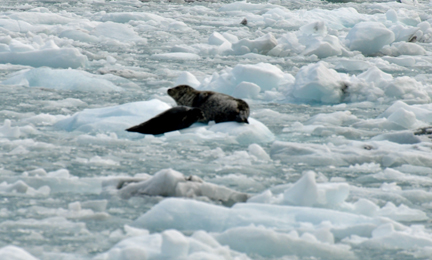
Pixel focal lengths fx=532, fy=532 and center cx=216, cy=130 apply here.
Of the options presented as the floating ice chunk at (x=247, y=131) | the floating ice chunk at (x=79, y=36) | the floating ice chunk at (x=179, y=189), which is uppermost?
the floating ice chunk at (x=179, y=189)

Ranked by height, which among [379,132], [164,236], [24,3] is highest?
[164,236]

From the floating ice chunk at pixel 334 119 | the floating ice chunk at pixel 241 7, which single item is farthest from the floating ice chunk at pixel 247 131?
the floating ice chunk at pixel 241 7

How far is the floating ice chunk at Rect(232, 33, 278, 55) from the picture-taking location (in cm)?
848

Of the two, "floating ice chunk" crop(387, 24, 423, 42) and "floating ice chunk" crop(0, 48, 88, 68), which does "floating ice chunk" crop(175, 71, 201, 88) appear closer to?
"floating ice chunk" crop(0, 48, 88, 68)

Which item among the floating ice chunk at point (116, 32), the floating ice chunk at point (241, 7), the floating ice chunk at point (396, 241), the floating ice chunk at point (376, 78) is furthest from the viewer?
the floating ice chunk at point (241, 7)

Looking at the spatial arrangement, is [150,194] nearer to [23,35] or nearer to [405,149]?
[405,149]

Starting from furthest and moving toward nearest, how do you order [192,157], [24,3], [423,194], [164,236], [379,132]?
[24,3]
[379,132]
[192,157]
[423,194]
[164,236]

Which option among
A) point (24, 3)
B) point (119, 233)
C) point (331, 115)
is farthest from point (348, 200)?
point (24, 3)

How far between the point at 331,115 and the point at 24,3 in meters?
11.9

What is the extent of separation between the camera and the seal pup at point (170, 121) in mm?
4168

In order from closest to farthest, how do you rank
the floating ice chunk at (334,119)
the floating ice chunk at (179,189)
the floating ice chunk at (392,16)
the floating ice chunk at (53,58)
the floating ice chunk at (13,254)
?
1. the floating ice chunk at (13,254)
2. the floating ice chunk at (179,189)
3. the floating ice chunk at (334,119)
4. the floating ice chunk at (53,58)
5. the floating ice chunk at (392,16)

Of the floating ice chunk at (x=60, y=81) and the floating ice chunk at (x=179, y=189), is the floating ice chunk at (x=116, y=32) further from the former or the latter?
the floating ice chunk at (x=179, y=189)

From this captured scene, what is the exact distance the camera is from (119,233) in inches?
94.6

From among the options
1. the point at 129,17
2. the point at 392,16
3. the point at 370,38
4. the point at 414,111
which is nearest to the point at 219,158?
the point at 414,111
